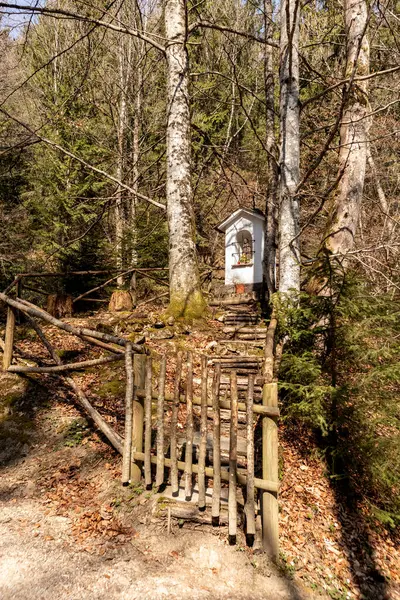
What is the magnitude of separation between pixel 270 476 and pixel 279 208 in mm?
4932

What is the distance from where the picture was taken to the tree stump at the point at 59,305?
793 cm

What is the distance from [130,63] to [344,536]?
1791cm

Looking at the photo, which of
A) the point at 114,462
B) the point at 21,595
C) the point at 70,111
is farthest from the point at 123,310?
the point at 70,111

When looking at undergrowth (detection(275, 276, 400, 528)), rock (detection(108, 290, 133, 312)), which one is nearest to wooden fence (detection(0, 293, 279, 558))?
undergrowth (detection(275, 276, 400, 528))

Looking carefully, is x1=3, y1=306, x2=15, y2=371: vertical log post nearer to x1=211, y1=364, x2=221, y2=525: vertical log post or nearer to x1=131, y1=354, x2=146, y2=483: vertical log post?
x1=131, y1=354, x2=146, y2=483: vertical log post

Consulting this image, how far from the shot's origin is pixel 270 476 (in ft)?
9.16

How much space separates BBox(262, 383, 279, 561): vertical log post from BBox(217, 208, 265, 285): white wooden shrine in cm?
868

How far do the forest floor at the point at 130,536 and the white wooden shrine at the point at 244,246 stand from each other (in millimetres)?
7637

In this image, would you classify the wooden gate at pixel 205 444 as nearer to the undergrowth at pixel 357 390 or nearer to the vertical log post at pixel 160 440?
the vertical log post at pixel 160 440

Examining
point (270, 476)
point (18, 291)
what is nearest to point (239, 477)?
point (270, 476)

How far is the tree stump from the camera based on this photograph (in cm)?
793

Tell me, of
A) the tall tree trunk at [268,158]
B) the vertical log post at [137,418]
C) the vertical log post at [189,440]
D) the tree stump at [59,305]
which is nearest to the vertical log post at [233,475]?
the vertical log post at [189,440]

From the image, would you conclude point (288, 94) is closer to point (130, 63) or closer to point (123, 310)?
point (123, 310)

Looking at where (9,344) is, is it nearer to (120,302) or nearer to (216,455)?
(120,302)
